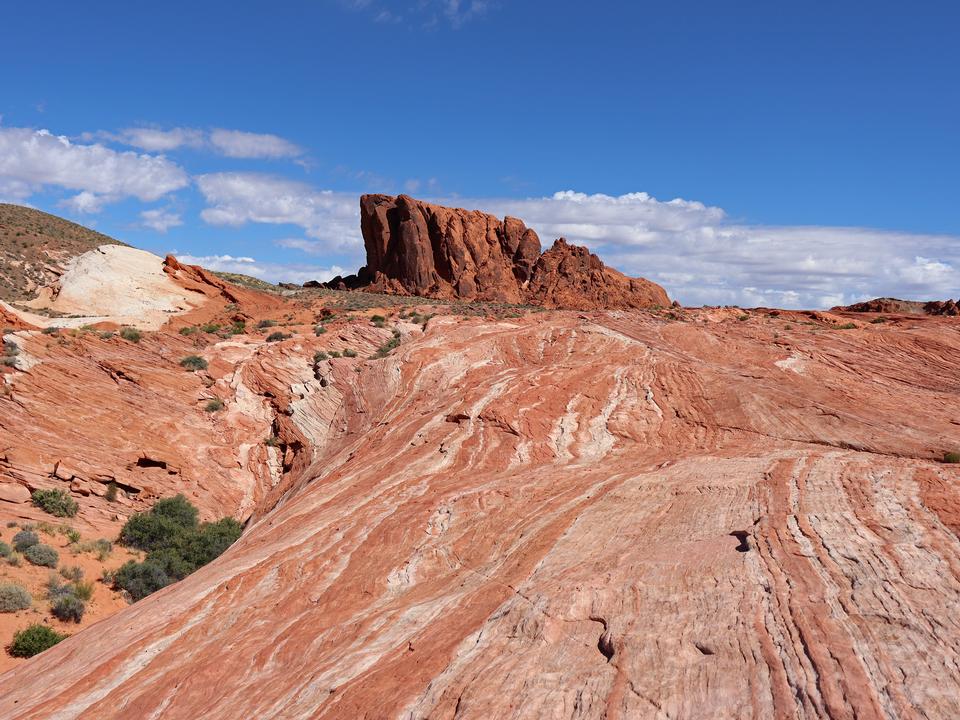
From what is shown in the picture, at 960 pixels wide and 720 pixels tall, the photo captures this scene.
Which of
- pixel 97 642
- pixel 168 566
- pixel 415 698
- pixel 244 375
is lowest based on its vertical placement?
pixel 168 566

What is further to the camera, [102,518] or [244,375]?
[244,375]

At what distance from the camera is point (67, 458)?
22.5 meters

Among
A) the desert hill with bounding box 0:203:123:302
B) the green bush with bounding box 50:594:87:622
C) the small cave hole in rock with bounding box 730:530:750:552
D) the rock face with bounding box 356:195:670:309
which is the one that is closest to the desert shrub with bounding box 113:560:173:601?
the green bush with bounding box 50:594:87:622

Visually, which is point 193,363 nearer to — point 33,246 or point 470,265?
point 33,246

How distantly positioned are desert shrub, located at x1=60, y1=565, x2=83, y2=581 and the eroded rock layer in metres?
5.74

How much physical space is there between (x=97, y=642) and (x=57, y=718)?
2.61 meters

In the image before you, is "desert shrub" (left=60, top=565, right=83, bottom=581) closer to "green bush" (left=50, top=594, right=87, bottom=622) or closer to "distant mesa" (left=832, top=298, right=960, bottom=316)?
"green bush" (left=50, top=594, right=87, bottom=622)

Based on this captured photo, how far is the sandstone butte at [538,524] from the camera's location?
23.3ft

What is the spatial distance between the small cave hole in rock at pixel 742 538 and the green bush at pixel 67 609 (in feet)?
54.3

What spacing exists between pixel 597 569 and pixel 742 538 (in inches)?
89.7

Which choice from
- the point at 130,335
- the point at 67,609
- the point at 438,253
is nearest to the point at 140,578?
the point at 67,609

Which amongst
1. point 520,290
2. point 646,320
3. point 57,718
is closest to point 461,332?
point 646,320

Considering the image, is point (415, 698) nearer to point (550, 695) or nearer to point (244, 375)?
point (550, 695)

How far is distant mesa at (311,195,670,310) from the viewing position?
82250 millimetres
